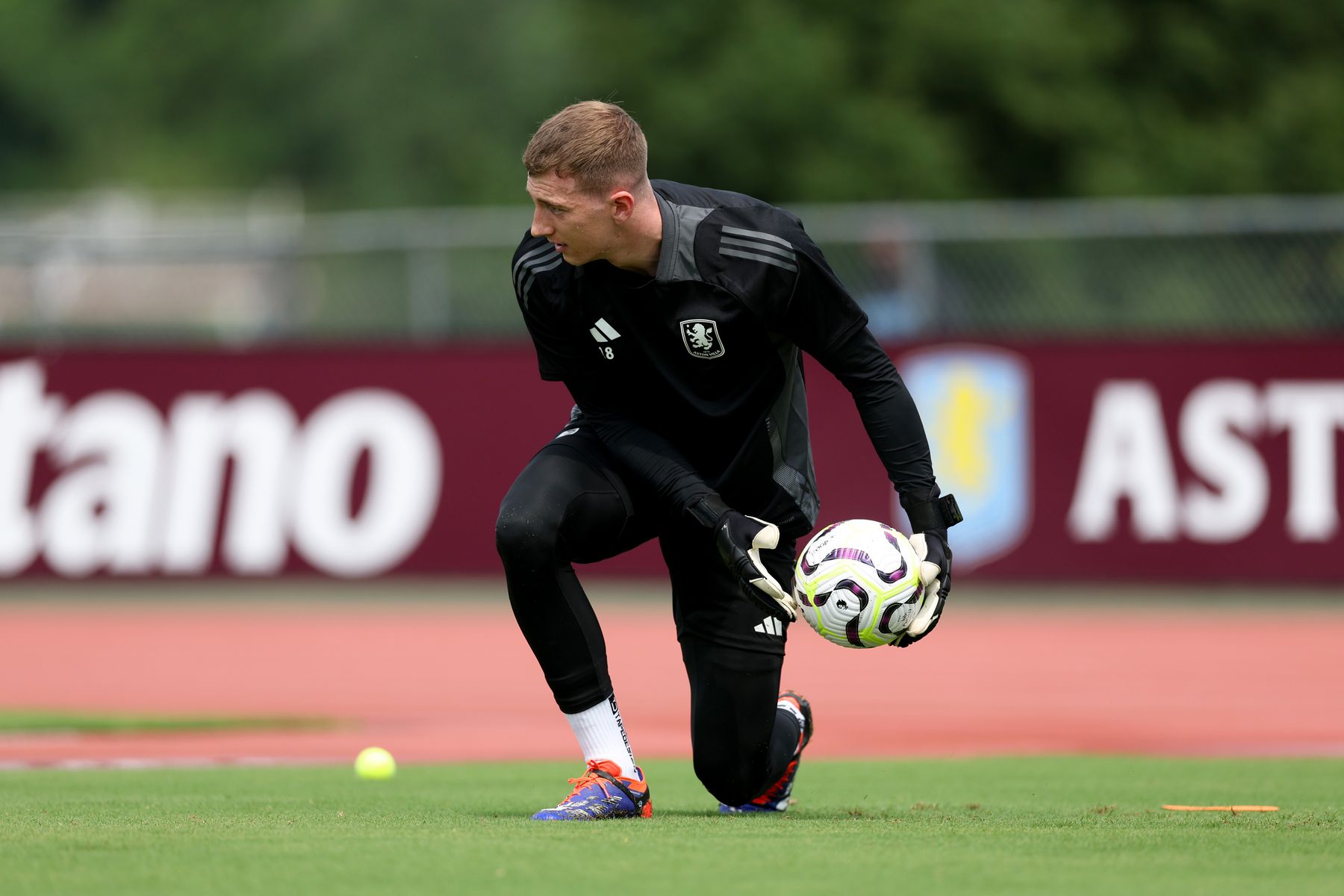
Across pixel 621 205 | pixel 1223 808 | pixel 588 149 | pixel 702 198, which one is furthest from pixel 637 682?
pixel 588 149

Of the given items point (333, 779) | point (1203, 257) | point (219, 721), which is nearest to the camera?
point (333, 779)

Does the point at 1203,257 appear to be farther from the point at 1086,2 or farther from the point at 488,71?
the point at 488,71

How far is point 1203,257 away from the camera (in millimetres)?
16875

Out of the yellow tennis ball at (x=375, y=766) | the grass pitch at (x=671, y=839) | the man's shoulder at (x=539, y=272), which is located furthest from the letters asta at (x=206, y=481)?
the man's shoulder at (x=539, y=272)

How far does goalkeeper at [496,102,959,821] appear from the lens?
20.5ft

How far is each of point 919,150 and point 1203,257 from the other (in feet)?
44.4

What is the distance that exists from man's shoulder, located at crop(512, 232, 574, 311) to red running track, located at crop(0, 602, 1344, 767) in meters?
3.55

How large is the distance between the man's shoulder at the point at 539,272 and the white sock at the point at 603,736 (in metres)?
1.40

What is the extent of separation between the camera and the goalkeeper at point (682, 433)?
20.5 feet

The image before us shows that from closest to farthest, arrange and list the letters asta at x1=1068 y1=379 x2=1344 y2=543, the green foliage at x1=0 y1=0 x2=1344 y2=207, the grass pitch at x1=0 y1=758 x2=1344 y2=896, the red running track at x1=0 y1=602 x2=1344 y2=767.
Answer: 1. the grass pitch at x1=0 y1=758 x2=1344 y2=896
2. the red running track at x1=0 y1=602 x2=1344 y2=767
3. the letters asta at x1=1068 y1=379 x2=1344 y2=543
4. the green foliage at x1=0 y1=0 x2=1344 y2=207

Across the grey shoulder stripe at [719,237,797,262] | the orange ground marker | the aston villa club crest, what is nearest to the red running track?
the orange ground marker

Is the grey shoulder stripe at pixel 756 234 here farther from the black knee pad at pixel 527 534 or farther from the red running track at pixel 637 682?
the red running track at pixel 637 682

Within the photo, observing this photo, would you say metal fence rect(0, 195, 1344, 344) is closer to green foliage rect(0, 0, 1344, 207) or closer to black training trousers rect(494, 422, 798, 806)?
black training trousers rect(494, 422, 798, 806)

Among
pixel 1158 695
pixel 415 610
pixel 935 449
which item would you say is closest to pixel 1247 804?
pixel 1158 695
